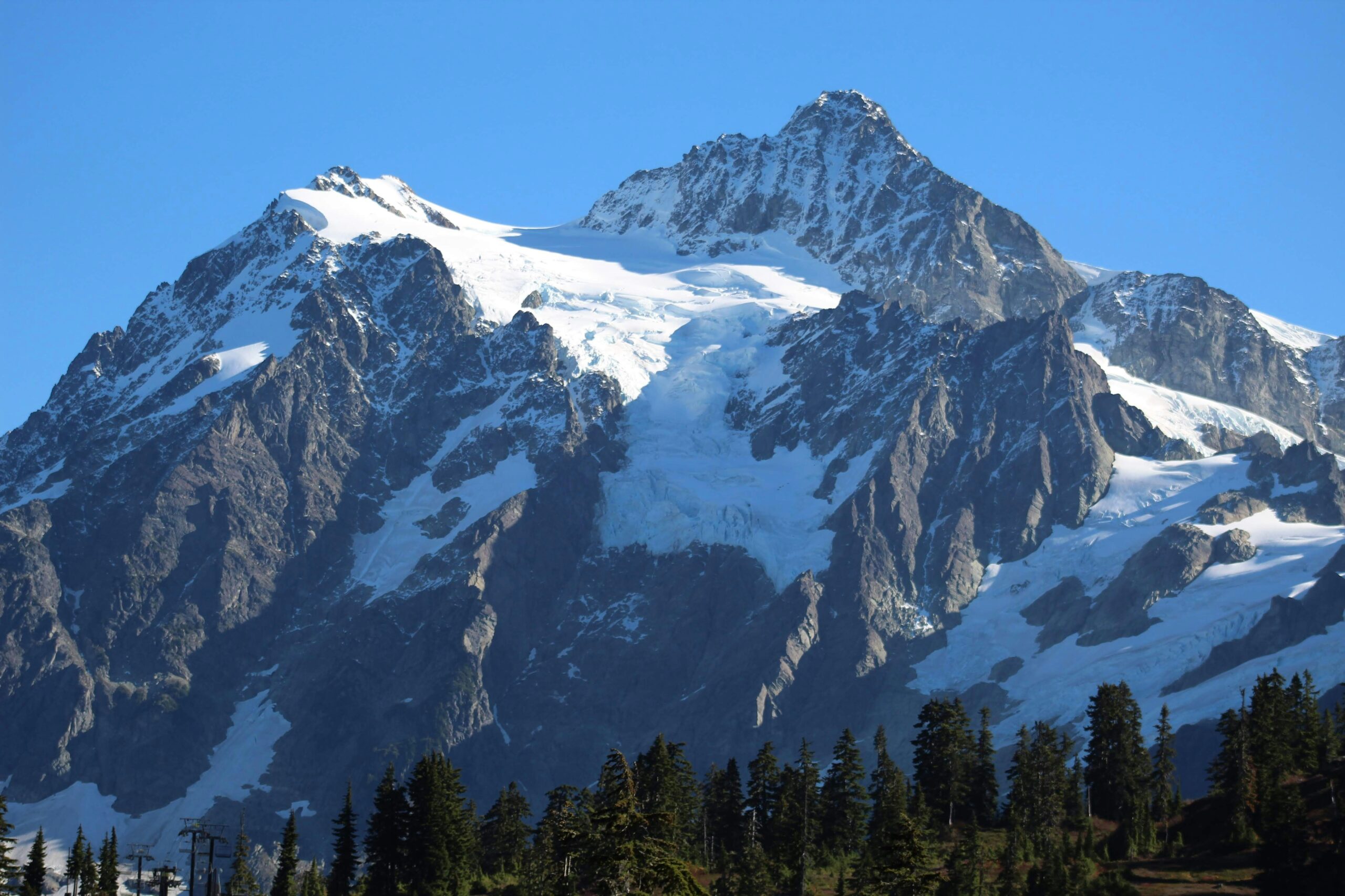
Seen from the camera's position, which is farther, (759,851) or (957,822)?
(957,822)

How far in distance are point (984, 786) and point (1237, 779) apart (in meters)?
21.7

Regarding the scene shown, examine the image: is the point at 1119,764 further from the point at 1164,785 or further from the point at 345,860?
the point at 345,860

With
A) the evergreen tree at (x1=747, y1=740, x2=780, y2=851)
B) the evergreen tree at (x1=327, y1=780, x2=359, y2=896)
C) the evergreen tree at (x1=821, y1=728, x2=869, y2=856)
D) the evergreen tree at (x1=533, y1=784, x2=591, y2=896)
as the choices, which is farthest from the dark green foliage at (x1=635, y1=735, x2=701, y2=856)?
the evergreen tree at (x1=327, y1=780, x2=359, y2=896)

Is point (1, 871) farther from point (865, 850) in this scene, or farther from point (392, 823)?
point (865, 850)

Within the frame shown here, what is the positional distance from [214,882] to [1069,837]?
64.5 meters

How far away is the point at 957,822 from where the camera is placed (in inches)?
6122

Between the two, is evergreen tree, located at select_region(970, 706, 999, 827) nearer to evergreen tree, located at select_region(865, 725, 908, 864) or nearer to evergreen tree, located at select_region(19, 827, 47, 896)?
evergreen tree, located at select_region(865, 725, 908, 864)

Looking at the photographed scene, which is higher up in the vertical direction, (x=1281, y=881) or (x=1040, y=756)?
(x=1040, y=756)

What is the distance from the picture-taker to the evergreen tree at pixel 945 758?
157000mm

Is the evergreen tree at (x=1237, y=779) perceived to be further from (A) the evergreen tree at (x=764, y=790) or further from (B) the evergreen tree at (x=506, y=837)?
(B) the evergreen tree at (x=506, y=837)

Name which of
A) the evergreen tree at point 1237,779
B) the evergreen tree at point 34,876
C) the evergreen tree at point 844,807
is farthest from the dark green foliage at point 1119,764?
the evergreen tree at point 34,876

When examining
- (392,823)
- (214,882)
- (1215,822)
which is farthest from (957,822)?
(214,882)

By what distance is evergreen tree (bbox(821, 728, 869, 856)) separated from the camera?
511ft

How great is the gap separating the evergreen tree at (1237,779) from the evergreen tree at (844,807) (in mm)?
28297
